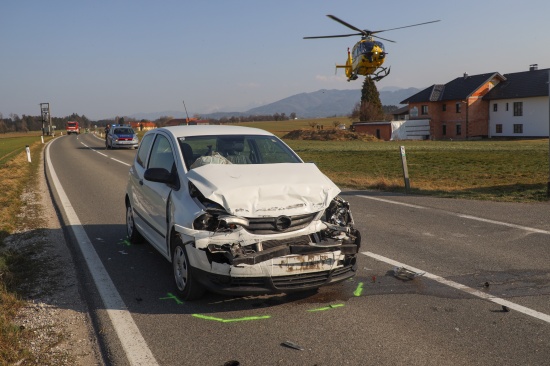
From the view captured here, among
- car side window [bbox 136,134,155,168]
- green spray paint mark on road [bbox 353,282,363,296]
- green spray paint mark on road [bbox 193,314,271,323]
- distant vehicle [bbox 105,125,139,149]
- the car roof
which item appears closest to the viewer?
green spray paint mark on road [bbox 193,314,271,323]

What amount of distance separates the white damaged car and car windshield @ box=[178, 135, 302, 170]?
5.9 inches

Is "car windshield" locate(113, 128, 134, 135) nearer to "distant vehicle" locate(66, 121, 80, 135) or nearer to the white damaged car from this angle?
the white damaged car

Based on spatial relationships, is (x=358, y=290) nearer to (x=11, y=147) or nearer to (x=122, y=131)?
(x=122, y=131)

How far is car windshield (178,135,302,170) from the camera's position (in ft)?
19.9

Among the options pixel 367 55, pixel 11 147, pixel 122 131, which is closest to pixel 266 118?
pixel 11 147

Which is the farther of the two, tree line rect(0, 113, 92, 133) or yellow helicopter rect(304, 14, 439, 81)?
tree line rect(0, 113, 92, 133)

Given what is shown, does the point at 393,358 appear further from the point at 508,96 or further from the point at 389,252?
the point at 508,96

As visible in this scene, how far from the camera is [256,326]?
14.7ft

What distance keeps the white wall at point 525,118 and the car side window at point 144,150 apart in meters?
60.3

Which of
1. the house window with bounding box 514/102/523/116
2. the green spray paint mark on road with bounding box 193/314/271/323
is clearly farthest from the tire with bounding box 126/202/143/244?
the house window with bounding box 514/102/523/116

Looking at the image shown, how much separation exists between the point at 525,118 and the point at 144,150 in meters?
65.4

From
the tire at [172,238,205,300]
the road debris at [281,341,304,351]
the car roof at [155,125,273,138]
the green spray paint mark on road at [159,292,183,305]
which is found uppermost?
the car roof at [155,125,273,138]

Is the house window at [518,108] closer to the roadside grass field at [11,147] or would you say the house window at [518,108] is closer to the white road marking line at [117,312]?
the roadside grass field at [11,147]

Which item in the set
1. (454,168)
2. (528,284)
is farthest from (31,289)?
(454,168)
